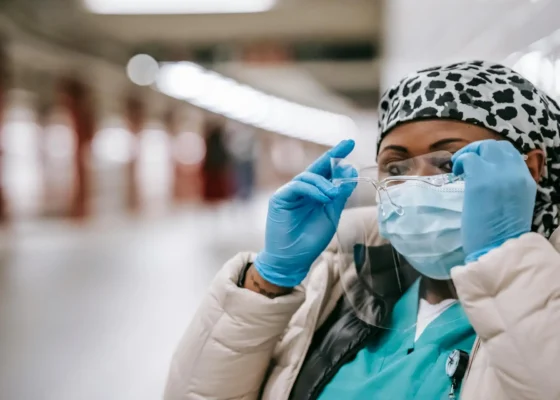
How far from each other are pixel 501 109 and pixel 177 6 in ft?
21.2

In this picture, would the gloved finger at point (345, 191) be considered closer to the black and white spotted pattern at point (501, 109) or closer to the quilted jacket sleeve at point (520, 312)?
the black and white spotted pattern at point (501, 109)

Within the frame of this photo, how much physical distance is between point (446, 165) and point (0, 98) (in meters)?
9.40

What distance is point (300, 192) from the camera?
3.99ft

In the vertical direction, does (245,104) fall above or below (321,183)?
above

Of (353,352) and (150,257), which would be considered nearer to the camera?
(353,352)

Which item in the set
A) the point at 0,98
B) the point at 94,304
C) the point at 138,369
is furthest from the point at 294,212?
the point at 0,98

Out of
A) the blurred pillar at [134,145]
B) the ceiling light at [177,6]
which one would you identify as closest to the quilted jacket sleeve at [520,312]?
the ceiling light at [177,6]

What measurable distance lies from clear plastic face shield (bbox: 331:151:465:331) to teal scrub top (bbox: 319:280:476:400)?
0.02 meters

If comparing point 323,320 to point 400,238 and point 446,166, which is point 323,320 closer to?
point 400,238

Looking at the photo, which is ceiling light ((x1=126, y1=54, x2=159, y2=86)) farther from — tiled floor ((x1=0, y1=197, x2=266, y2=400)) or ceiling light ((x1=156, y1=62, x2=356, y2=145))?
tiled floor ((x1=0, y1=197, x2=266, y2=400))

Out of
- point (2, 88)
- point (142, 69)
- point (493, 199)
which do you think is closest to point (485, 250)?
point (493, 199)

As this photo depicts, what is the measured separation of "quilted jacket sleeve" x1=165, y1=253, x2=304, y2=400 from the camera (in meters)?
1.25

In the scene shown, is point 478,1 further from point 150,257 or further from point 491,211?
point 150,257

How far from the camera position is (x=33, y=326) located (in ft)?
13.5
